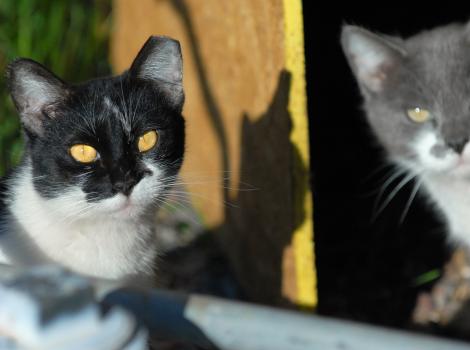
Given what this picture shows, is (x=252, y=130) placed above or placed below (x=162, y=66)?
below

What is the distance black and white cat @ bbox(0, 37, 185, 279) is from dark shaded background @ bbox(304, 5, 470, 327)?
111 cm

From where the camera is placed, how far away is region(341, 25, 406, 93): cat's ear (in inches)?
77.2

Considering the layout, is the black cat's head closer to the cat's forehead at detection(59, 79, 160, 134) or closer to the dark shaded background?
the cat's forehead at detection(59, 79, 160, 134)

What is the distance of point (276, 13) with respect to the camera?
1.73 m

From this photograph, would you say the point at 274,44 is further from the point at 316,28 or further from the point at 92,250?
the point at 316,28

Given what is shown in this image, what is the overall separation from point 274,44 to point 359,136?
1.51 meters

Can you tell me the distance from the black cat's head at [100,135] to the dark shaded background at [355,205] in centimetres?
118

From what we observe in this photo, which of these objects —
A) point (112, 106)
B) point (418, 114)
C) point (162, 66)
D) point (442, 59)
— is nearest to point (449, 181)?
point (418, 114)

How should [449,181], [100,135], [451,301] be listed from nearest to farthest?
1. [100,135]
2. [449,181]
3. [451,301]

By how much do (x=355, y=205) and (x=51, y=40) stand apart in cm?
162

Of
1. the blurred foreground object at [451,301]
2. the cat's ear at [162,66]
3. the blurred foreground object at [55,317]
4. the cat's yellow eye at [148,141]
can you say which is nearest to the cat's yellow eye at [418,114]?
the blurred foreground object at [451,301]

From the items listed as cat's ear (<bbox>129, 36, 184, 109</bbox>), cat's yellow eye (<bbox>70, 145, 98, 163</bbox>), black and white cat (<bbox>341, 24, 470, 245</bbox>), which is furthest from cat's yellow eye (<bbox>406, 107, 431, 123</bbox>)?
cat's yellow eye (<bbox>70, 145, 98, 163</bbox>)

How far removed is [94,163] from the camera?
1.45m

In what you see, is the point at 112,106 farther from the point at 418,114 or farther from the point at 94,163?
the point at 418,114
